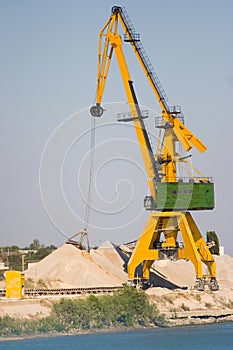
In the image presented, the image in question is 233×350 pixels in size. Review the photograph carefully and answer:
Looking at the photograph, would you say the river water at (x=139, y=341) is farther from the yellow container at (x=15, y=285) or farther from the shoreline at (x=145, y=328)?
the yellow container at (x=15, y=285)

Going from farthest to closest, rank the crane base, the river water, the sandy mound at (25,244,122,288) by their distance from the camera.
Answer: the crane base < the sandy mound at (25,244,122,288) < the river water

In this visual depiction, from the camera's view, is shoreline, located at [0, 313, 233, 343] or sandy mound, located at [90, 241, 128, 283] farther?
sandy mound, located at [90, 241, 128, 283]

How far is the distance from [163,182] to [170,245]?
4.50 metres

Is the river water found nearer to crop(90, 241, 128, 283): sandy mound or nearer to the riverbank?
the riverbank

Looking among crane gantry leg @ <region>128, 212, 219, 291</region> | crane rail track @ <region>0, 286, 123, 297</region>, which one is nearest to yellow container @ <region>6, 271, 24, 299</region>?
crane rail track @ <region>0, 286, 123, 297</region>

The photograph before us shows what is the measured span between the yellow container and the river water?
6.85m

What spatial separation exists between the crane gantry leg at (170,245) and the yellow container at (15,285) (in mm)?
10625

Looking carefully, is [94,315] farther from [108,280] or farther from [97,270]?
[97,270]

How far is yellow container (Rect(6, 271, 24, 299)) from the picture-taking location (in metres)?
62.9

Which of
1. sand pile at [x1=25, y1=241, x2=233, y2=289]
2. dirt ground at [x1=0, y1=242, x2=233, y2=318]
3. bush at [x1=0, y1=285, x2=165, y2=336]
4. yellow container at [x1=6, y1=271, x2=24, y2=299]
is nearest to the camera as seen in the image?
bush at [x1=0, y1=285, x2=165, y2=336]

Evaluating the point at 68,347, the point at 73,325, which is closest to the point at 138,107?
the point at 73,325

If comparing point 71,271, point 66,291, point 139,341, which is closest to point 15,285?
point 66,291

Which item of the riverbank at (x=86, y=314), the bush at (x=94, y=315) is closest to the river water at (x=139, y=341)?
the riverbank at (x=86, y=314)

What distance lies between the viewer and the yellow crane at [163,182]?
7044 centimetres
